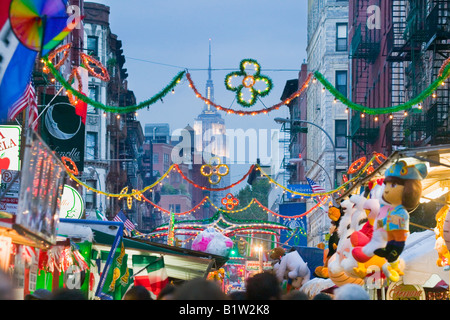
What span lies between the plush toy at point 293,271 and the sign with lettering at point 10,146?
6.79 m

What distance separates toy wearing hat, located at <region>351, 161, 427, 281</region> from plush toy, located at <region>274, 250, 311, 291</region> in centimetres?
600

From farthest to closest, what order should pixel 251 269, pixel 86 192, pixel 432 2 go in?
pixel 86 192
pixel 251 269
pixel 432 2

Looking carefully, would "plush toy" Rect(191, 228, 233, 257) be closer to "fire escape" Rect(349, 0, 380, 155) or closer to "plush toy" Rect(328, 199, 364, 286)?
"plush toy" Rect(328, 199, 364, 286)

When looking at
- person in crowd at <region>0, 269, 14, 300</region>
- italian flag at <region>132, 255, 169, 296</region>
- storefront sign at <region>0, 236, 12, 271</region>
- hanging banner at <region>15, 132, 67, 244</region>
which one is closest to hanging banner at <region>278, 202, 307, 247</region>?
italian flag at <region>132, 255, 169, 296</region>

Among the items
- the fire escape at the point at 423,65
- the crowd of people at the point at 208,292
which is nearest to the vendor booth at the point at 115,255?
the crowd of people at the point at 208,292

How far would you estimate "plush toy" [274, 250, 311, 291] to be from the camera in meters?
18.5

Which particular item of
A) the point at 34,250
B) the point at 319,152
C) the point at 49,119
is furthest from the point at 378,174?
the point at 319,152

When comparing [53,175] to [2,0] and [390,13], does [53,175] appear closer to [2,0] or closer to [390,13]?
[2,0]

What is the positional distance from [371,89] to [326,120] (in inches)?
636

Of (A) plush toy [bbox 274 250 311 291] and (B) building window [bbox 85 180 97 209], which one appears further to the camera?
(B) building window [bbox 85 180 97 209]

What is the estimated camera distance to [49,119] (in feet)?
103

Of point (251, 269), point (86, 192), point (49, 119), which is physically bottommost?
point (251, 269)

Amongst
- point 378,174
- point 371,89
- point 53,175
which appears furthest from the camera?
point 371,89

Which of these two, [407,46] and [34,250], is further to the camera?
[407,46]
